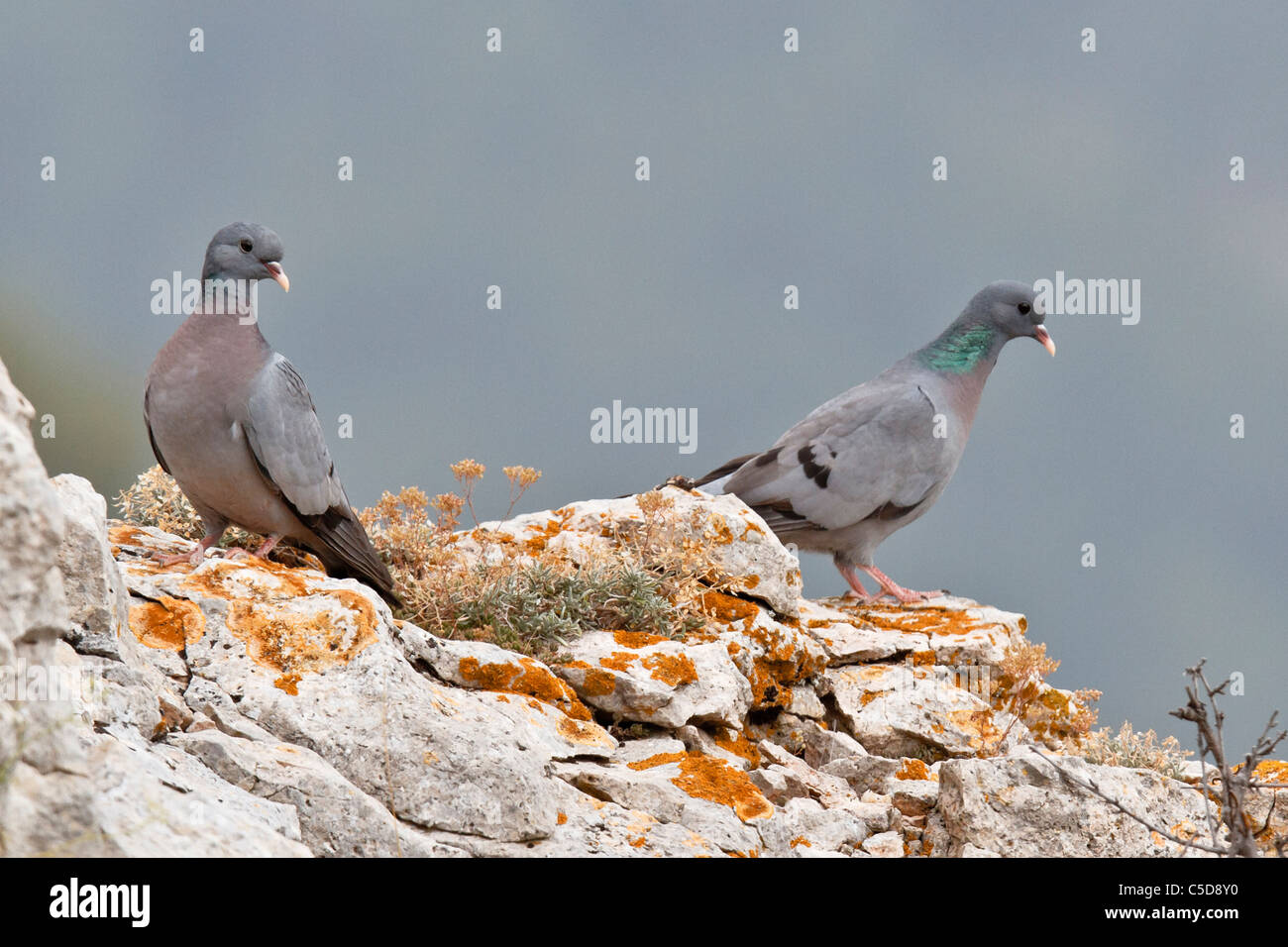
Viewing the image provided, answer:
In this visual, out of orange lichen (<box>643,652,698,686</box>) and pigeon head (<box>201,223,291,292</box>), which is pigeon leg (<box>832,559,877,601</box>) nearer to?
orange lichen (<box>643,652,698,686</box>)

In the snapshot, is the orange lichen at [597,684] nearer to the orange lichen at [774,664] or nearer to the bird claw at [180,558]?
the orange lichen at [774,664]

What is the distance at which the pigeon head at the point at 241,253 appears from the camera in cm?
730

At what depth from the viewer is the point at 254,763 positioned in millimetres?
4320

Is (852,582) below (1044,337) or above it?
below

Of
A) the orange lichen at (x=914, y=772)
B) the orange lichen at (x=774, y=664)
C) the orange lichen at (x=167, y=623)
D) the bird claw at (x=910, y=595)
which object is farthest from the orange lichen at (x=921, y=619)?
the orange lichen at (x=167, y=623)

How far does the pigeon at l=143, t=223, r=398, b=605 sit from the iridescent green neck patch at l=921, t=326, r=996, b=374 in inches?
211

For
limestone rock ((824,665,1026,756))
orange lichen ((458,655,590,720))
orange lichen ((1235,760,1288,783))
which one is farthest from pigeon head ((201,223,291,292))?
orange lichen ((1235,760,1288,783))

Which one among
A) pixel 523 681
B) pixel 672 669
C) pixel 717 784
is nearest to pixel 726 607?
pixel 672 669

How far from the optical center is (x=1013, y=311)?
34.6 feet

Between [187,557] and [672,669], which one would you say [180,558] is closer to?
[187,557]

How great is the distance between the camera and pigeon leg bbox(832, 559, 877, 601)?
32.8 ft

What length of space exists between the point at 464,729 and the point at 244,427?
2849mm

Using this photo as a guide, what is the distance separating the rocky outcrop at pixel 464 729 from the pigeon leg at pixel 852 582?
1900 millimetres
